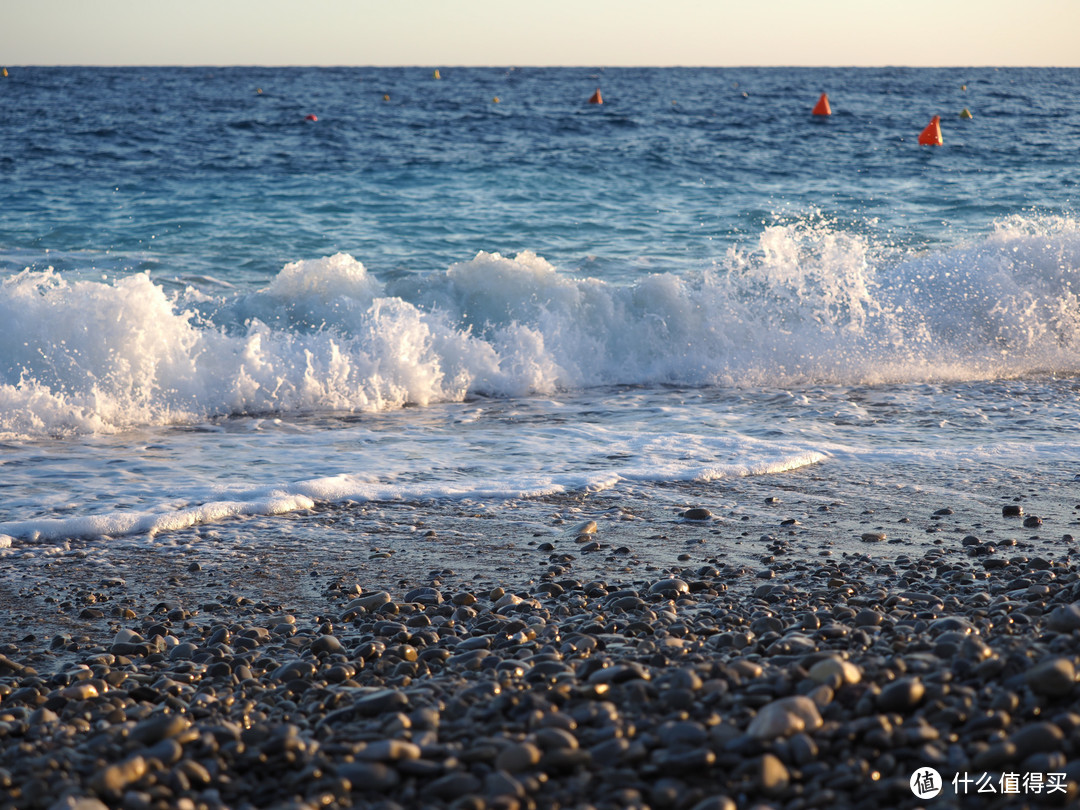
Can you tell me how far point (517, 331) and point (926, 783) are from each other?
6412 millimetres

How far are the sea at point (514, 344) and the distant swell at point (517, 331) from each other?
0.03 m

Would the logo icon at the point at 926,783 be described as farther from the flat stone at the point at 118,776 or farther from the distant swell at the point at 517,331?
the distant swell at the point at 517,331

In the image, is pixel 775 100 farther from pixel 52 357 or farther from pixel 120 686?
pixel 120 686

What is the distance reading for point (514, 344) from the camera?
7.97m

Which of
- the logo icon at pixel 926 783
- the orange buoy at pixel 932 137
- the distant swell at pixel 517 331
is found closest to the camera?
the logo icon at pixel 926 783

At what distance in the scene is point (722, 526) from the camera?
4.22 metres

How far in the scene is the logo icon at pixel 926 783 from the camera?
1921 millimetres

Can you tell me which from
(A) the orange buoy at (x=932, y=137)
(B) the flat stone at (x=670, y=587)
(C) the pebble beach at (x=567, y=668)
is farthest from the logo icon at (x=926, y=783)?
(A) the orange buoy at (x=932, y=137)

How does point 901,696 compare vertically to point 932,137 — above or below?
below

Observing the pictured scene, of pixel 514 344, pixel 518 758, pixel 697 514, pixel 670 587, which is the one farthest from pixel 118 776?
pixel 514 344

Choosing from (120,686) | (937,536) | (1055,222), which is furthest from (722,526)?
(1055,222)

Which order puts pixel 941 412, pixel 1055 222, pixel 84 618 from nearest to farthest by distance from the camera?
pixel 84 618 → pixel 941 412 → pixel 1055 222

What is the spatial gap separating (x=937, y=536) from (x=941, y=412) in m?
2.75

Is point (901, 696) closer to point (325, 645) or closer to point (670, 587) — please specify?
point (670, 587)
